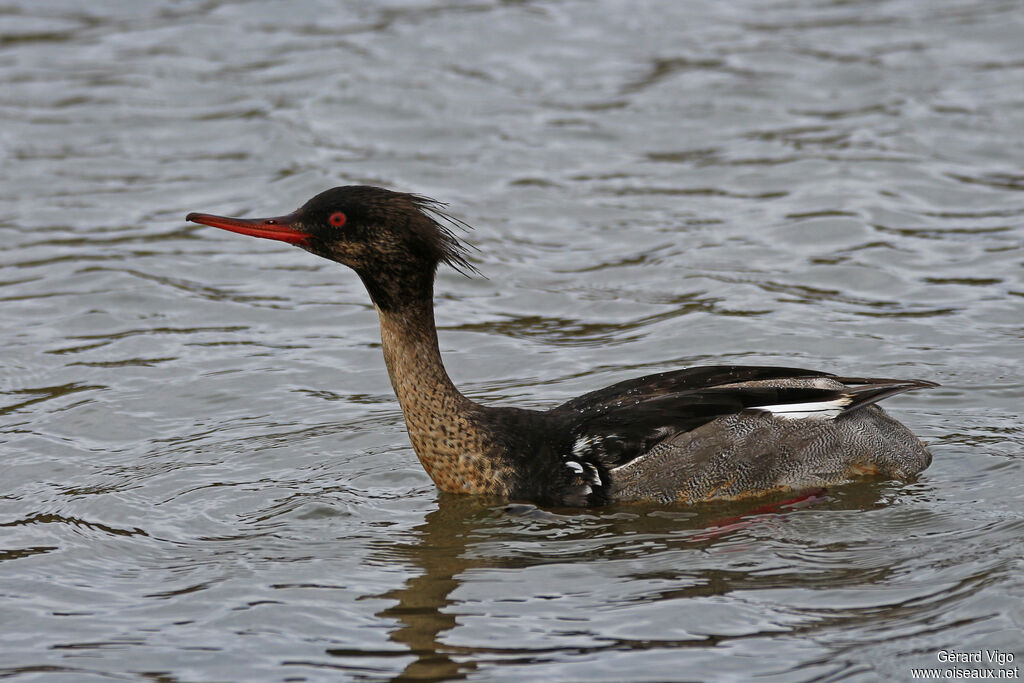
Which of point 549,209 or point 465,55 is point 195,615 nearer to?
point 549,209

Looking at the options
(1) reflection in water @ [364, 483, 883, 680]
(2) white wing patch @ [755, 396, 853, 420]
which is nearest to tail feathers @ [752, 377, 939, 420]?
(2) white wing patch @ [755, 396, 853, 420]

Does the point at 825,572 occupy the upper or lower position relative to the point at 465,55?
lower

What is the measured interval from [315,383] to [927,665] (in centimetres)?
551

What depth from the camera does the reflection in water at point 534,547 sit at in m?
6.47

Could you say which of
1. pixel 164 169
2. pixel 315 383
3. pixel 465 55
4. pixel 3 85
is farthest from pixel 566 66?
pixel 315 383

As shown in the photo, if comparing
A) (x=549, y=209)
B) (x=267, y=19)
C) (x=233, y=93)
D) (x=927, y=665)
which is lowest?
(x=927, y=665)

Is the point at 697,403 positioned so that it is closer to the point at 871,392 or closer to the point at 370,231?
the point at 871,392

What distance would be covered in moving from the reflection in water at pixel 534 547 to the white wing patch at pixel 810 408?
18.5 inches

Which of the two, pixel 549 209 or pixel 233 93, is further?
pixel 233 93

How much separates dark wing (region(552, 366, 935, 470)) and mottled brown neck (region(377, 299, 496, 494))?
569mm

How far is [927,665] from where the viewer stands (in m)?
6.06

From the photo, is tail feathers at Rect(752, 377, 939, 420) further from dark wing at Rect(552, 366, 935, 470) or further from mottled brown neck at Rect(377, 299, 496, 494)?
mottled brown neck at Rect(377, 299, 496, 494)

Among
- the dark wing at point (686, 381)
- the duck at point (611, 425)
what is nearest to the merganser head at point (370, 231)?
the duck at point (611, 425)

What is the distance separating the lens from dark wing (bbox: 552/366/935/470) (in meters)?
7.98
